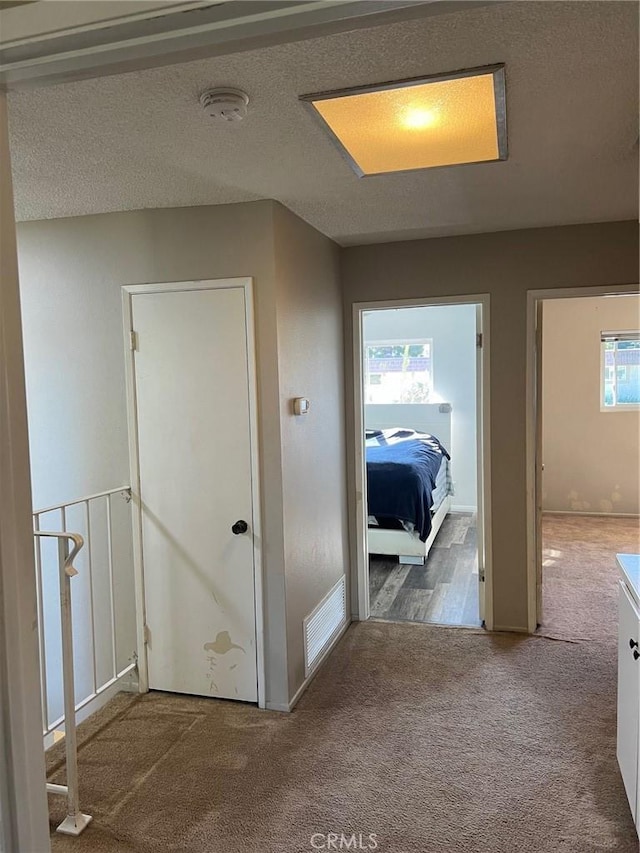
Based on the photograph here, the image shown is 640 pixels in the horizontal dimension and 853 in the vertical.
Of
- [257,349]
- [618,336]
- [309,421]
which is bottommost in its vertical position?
[309,421]

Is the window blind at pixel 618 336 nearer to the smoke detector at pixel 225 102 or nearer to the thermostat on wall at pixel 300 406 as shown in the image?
the thermostat on wall at pixel 300 406

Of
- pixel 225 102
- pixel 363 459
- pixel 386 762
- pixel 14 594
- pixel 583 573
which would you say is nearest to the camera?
pixel 14 594

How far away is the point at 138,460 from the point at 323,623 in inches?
52.0

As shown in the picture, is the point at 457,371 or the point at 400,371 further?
the point at 400,371

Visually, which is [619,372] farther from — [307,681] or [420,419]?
[307,681]

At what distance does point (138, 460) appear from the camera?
2988 millimetres

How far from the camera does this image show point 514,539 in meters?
3.61

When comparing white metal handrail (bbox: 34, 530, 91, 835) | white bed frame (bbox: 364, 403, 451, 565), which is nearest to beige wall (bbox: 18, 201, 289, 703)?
white metal handrail (bbox: 34, 530, 91, 835)

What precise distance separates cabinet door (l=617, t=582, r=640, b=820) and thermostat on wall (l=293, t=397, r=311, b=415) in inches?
61.3

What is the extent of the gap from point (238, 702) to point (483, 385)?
2156 mm

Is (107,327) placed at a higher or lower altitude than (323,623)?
higher

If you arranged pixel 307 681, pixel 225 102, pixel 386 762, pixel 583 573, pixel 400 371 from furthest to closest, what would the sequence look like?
pixel 400 371 < pixel 583 573 < pixel 307 681 < pixel 386 762 < pixel 225 102

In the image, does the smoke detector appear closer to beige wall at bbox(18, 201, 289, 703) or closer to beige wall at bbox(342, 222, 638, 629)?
beige wall at bbox(18, 201, 289, 703)

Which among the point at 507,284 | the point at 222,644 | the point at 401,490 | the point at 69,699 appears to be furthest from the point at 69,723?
the point at 401,490
